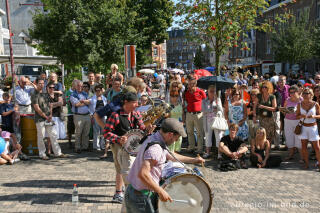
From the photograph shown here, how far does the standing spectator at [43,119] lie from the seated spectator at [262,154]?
16.2ft

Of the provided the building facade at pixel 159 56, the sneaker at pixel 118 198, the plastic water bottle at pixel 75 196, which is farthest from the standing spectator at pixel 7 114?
the building facade at pixel 159 56

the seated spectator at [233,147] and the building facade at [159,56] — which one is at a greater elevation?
the building facade at [159,56]

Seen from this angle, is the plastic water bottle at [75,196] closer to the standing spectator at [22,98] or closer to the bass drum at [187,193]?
the bass drum at [187,193]

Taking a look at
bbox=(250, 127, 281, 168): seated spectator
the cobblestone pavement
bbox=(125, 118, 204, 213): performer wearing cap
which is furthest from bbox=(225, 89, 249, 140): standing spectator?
bbox=(125, 118, 204, 213): performer wearing cap

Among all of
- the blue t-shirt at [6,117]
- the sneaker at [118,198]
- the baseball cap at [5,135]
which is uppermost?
the blue t-shirt at [6,117]

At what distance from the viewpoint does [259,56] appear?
Answer: 54688 millimetres

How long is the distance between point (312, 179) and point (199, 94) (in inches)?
137

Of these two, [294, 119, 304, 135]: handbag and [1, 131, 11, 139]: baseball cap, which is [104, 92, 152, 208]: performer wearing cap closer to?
[1, 131, 11, 139]: baseball cap

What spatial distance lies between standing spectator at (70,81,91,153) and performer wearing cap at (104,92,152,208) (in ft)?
13.5

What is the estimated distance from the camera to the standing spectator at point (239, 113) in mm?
8781

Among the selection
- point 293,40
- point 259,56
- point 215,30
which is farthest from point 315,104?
point 259,56

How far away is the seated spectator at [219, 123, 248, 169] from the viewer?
769 cm

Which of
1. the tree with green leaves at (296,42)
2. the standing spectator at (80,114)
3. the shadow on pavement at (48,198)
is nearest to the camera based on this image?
the shadow on pavement at (48,198)

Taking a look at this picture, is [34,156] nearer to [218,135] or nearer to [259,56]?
[218,135]
